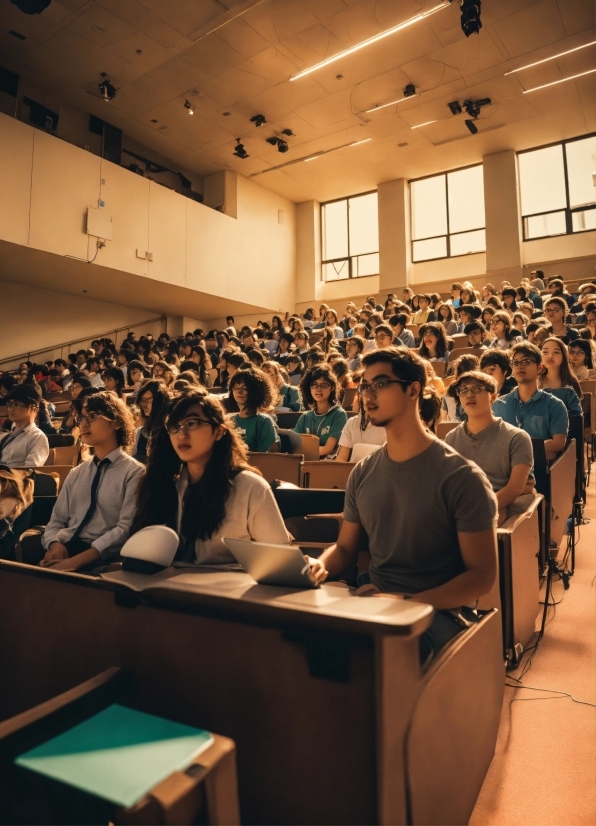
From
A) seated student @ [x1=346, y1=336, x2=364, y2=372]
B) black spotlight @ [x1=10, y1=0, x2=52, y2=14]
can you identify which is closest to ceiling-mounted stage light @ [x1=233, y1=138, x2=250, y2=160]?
black spotlight @ [x1=10, y1=0, x2=52, y2=14]

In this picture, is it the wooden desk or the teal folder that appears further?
the wooden desk

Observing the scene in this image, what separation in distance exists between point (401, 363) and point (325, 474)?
1.37 metres

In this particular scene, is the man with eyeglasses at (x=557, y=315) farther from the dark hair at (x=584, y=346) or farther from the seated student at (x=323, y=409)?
the seated student at (x=323, y=409)

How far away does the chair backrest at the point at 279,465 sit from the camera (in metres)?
2.82

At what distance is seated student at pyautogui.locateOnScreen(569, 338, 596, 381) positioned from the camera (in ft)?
15.1

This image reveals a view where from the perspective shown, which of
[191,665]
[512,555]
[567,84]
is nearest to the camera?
[191,665]

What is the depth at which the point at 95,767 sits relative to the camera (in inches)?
28.9

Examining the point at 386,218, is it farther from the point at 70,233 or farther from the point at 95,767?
the point at 95,767

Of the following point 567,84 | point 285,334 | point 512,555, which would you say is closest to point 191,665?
point 512,555

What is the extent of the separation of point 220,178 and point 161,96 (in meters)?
3.13

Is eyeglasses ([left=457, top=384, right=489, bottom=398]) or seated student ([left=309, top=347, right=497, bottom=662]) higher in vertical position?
eyeglasses ([left=457, top=384, right=489, bottom=398])

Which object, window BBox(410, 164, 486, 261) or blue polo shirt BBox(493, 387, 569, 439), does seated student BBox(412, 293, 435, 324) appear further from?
blue polo shirt BBox(493, 387, 569, 439)

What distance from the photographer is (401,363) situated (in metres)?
1.50

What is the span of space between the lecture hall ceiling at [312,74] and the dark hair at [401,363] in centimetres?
685
